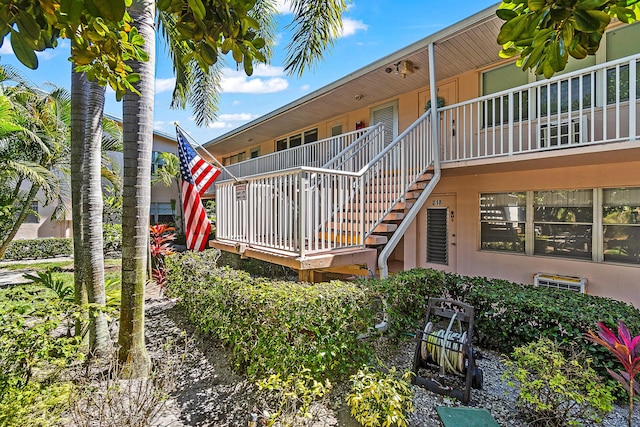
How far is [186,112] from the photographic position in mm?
10648

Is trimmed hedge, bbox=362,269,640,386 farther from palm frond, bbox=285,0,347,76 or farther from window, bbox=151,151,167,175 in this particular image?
window, bbox=151,151,167,175

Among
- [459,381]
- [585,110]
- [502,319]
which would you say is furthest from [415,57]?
[459,381]

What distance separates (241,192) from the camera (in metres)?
6.10

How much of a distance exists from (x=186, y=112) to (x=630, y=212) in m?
11.7

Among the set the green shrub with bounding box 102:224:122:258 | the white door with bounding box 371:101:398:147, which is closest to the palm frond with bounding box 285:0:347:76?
the white door with bounding box 371:101:398:147

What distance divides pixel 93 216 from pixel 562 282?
785 centimetres

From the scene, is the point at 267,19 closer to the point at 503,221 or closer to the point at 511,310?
the point at 503,221

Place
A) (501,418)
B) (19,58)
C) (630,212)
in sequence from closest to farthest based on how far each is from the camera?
(19,58), (501,418), (630,212)

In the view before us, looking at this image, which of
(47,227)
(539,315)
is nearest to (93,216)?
(539,315)

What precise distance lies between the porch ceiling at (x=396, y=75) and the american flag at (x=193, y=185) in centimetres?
436

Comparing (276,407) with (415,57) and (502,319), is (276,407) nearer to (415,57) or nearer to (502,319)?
(502,319)

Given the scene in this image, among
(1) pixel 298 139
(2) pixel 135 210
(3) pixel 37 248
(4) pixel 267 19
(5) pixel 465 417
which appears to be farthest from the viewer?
(3) pixel 37 248

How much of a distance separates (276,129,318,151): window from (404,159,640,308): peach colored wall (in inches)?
227

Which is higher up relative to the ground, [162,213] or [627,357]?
[162,213]
